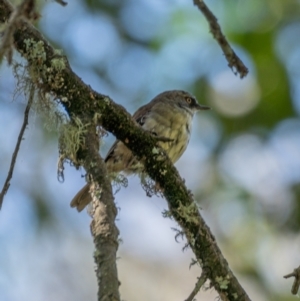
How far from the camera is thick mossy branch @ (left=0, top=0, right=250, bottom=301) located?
3211 mm

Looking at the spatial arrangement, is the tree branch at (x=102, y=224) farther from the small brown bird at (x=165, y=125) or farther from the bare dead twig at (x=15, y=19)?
the small brown bird at (x=165, y=125)

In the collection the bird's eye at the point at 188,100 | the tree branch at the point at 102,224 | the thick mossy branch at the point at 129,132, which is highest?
the bird's eye at the point at 188,100

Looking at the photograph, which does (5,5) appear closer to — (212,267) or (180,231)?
(180,231)

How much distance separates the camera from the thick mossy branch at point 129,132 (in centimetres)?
321

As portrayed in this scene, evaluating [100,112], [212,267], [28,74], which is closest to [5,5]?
[28,74]

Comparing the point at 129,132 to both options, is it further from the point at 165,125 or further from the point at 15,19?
the point at 165,125

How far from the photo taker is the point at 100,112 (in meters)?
3.25

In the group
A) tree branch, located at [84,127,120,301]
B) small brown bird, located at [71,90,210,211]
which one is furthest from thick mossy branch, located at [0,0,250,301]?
small brown bird, located at [71,90,210,211]

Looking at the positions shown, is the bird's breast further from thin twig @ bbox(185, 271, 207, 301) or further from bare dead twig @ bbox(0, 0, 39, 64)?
bare dead twig @ bbox(0, 0, 39, 64)

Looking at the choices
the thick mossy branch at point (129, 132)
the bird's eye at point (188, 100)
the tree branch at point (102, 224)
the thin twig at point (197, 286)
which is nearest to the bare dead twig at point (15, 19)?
the tree branch at point (102, 224)

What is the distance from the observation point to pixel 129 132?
3.24 metres

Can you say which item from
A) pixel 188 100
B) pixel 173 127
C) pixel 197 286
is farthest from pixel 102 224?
pixel 188 100

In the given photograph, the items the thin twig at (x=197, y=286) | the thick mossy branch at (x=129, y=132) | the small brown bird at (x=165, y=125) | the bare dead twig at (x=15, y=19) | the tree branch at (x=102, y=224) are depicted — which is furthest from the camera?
the small brown bird at (x=165, y=125)

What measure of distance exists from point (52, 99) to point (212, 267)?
1086mm
